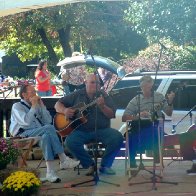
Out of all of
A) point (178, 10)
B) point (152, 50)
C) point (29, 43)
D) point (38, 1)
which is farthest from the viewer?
point (29, 43)

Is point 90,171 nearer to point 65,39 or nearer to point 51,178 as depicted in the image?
point 51,178

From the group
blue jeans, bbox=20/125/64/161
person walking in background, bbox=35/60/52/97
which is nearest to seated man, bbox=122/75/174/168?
blue jeans, bbox=20/125/64/161

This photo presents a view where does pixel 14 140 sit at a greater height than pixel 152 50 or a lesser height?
lesser

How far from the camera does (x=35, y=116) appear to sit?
8664 mm

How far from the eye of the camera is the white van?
34.3 ft

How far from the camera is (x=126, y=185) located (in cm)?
794

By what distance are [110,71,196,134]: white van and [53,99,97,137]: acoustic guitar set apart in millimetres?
1626

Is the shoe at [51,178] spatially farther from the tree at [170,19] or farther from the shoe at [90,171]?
the tree at [170,19]

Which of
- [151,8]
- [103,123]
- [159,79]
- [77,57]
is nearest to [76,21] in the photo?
[151,8]

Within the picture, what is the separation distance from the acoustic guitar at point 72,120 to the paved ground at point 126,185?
66 cm

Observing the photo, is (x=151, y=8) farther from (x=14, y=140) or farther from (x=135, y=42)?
(x=135, y=42)

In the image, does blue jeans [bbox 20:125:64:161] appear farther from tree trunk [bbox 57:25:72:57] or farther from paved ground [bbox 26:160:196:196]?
tree trunk [bbox 57:25:72:57]

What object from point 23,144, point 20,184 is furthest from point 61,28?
point 20,184

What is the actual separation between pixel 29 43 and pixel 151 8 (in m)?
11.2
